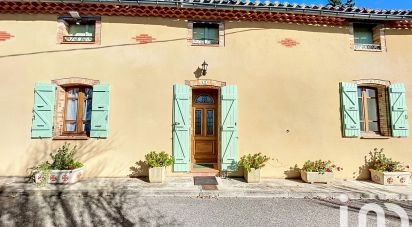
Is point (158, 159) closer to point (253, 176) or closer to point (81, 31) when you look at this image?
point (253, 176)

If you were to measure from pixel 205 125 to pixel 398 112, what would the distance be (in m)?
5.32

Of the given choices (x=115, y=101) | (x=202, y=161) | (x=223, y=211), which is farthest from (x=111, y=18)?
(x=223, y=211)

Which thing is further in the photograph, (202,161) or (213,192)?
(202,161)

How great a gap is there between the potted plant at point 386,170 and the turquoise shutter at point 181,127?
15.8 feet

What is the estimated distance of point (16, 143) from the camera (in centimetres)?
626

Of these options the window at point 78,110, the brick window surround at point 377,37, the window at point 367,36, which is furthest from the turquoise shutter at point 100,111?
the window at point 367,36

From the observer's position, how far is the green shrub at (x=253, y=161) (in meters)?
6.06

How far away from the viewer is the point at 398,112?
22.3 feet

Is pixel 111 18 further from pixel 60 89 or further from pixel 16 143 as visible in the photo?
pixel 16 143

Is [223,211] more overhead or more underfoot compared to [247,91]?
more underfoot

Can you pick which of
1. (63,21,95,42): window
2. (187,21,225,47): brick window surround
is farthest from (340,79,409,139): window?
(63,21,95,42): window

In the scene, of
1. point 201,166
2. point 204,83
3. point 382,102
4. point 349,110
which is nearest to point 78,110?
point 204,83

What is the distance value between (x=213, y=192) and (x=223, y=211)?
83 cm

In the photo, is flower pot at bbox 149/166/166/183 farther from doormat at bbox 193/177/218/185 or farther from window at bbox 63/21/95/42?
window at bbox 63/21/95/42
